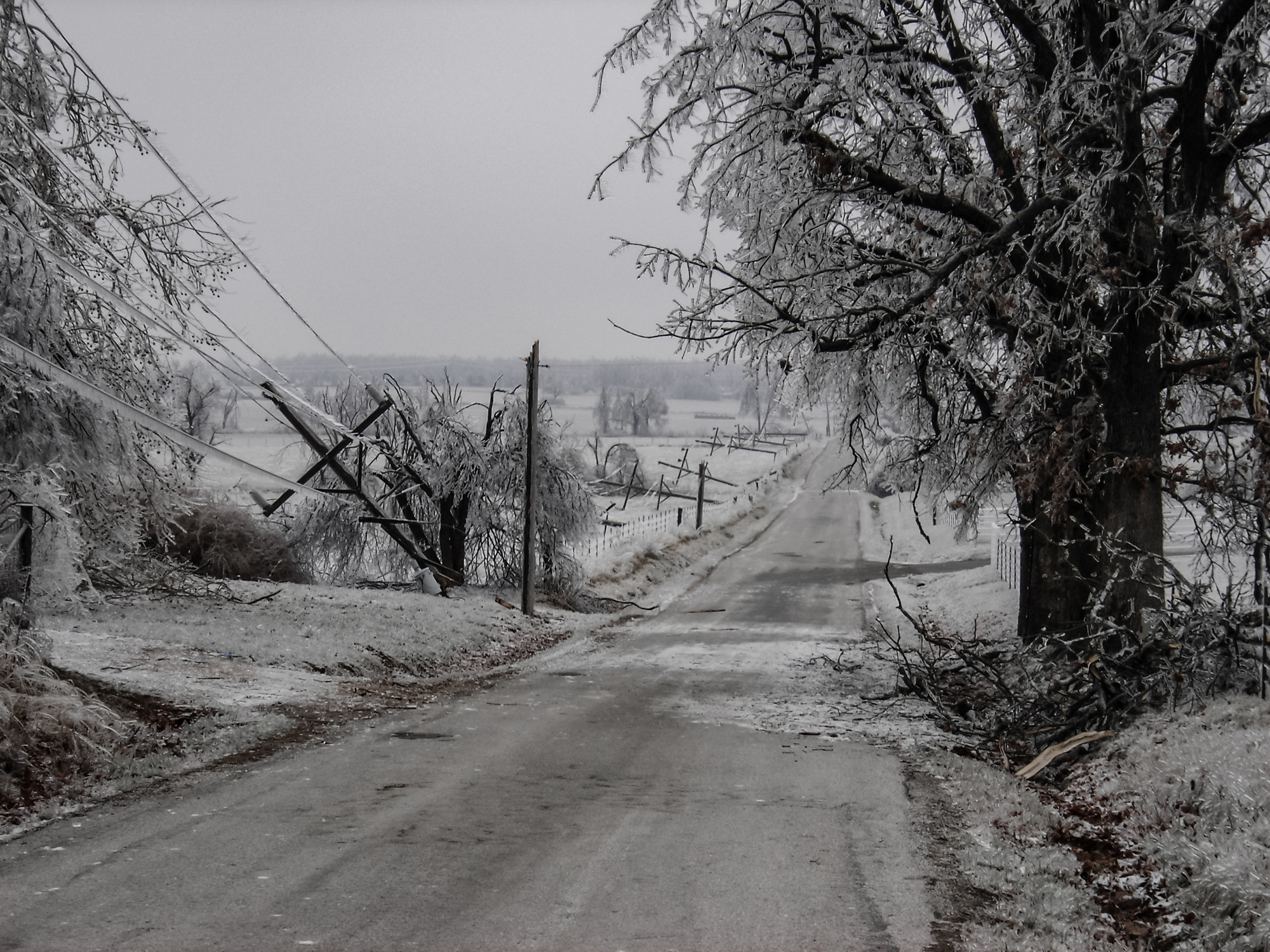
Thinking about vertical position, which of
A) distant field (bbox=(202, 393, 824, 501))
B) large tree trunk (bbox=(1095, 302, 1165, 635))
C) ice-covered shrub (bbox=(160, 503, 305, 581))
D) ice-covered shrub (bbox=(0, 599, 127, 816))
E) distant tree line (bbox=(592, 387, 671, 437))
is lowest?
ice-covered shrub (bbox=(0, 599, 127, 816))

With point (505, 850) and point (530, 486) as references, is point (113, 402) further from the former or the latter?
point (530, 486)

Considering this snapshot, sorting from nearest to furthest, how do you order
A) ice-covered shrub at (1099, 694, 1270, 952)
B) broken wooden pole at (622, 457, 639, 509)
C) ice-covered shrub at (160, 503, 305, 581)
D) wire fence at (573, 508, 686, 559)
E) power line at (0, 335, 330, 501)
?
ice-covered shrub at (1099, 694, 1270, 952) → power line at (0, 335, 330, 501) → ice-covered shrub at (160, 503, 305, 581) → wire fence at (573, 508, 686, 559) → broken wooden pole at (622, 457, 639, 509)

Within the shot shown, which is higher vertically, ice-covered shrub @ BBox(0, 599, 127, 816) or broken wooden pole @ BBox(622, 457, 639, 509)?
broken wooden pole @ BBox(622, 457, 639, 509)

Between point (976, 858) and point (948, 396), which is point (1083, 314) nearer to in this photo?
point (948, 396)

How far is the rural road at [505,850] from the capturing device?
4480 millimetres

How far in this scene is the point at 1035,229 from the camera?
34.5ft

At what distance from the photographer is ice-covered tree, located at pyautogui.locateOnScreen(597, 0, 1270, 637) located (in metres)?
9.00

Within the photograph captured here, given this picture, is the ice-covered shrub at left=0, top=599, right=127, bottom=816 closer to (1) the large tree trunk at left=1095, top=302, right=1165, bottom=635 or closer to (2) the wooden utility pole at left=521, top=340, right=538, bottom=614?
(1) the large tree trunk at left=1095, top=302, right=1165, bottom=635

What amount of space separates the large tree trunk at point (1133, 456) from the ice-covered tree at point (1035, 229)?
26 mm

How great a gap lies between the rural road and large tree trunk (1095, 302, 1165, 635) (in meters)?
3.23

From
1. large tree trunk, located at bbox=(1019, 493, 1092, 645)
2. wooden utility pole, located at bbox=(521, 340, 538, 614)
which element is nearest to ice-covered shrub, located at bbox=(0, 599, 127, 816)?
large tree trunk, located at bbox=(1019, 493, 1092, 645)

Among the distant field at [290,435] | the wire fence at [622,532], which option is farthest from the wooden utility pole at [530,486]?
the distant field at [290,435]

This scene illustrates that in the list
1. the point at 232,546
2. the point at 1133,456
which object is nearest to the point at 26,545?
the point at 232,546

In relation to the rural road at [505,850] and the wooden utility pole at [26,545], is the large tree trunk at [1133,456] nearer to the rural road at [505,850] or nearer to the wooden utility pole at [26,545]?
the rural road at [505,850]
